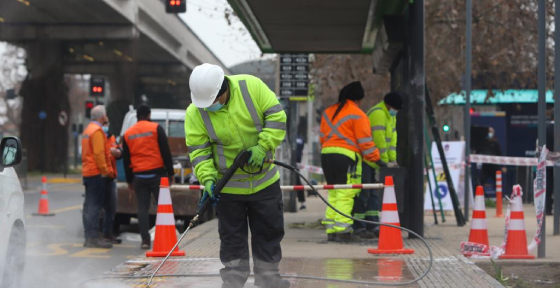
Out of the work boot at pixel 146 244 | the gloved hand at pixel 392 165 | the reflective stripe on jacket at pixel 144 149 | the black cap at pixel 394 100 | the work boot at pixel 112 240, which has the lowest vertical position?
the work boot at pixel 112 240

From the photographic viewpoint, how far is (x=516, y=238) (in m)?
9.35

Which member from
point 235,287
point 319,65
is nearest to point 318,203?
point 319,65

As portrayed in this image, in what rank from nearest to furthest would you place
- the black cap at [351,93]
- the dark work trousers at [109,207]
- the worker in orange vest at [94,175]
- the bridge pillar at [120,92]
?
the black cap at [351,93] → the worker in orange vest at [94,175] → the dark work trousers at [109,207] → the bridge pillar at [120,92]

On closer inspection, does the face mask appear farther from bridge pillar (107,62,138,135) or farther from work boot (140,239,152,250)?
bridge pillar (107,62,138,135)

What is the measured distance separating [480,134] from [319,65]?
4.26 m

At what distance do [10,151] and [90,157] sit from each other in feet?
19.3

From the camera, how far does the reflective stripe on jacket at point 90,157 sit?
39.2 feet

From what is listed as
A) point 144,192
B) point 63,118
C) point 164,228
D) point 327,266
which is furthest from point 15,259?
point 63,118

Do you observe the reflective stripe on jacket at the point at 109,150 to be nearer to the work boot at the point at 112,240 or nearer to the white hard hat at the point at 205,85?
the work boot at the point at 112,240

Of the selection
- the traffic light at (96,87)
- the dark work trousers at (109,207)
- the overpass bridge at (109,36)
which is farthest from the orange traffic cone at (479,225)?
the traffic light at (96,87)

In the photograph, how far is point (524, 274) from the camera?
8.72 m

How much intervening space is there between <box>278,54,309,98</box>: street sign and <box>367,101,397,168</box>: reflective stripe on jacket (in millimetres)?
6118

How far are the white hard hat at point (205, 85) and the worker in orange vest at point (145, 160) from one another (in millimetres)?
4990

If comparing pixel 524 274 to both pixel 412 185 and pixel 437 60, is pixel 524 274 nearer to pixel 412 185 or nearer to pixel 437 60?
pixel 412 185
